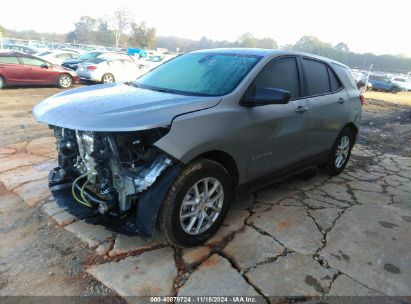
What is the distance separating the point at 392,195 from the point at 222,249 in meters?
2.83

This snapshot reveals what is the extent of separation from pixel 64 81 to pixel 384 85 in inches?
1049

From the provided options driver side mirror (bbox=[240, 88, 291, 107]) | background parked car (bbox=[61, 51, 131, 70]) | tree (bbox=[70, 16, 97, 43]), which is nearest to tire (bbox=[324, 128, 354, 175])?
driver side mirror (bbox=[240, 88, 291, 107])

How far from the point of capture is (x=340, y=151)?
5215mm

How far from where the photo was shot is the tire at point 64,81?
1406cm

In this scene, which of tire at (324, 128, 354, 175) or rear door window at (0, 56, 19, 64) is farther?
rear door window at (0, 56, 19, 64)

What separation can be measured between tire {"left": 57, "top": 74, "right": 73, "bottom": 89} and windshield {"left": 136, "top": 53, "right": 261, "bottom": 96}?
11220mm

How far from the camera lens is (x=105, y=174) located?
288 cm

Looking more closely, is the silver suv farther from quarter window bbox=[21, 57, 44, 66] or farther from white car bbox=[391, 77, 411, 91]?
white car bbox=[391, 77, 411, 91]

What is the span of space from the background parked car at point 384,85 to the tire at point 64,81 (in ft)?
84.9

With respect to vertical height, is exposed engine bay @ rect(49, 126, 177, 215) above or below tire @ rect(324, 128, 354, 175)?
above

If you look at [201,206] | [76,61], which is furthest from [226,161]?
[76,61]

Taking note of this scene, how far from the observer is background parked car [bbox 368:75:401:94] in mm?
29947

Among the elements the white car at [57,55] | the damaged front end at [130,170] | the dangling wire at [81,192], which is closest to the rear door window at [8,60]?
the white car at [57,55]

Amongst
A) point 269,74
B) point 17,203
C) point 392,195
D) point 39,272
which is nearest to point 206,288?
point 39,272
